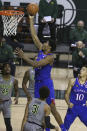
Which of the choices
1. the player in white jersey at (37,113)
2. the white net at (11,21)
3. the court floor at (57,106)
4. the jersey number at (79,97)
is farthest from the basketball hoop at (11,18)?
the player in white jersey at (37,113)

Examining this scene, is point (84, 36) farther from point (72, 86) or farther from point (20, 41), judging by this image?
point (72, 86)

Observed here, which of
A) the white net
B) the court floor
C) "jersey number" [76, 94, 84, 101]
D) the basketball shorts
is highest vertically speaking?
the white net

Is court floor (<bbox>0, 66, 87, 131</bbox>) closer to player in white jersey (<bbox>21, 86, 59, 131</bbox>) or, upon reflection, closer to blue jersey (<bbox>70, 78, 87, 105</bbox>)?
blue jersey (<bbox>70, 78, 87, 105</bbox>)

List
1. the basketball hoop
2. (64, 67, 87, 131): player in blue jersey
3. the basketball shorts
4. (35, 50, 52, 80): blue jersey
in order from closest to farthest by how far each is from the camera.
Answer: (64, 67, 87, 131): player in blue jersey < the basketball shorts < (35, 50, 52, 80): blue jersey < the basketball hoop

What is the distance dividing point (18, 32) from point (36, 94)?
6.20m

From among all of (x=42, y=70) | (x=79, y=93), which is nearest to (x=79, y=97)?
(x=79, y=93)

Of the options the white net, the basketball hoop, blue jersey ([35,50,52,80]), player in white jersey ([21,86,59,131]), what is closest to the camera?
player in white jersey ([21,86,59,131])

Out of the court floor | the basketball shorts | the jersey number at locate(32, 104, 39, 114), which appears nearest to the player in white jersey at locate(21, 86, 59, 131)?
the jersey number at locate(32, 104, 39, 114)

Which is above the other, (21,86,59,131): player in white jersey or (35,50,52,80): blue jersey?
(35,50,52,80): blue jersey

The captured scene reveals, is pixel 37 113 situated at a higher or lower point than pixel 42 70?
lower

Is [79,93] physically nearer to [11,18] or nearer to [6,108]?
[6,108]

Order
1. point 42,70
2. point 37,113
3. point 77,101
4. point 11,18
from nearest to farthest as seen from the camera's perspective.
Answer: point 37,113 < point 77,101 < point 42,70 < point 11,18

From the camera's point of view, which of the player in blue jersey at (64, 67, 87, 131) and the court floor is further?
the court floor

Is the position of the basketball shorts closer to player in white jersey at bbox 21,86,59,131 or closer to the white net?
player in white jersey at bbox 21,86,59,131
